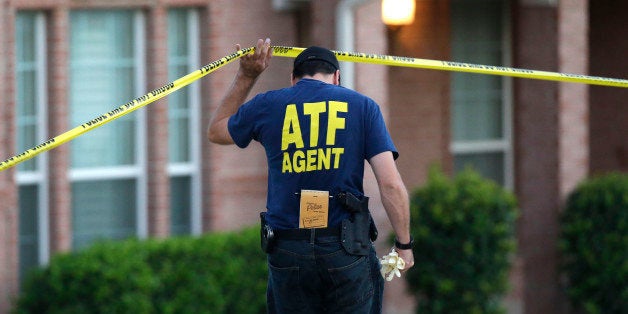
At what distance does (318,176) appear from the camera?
578 centimetres

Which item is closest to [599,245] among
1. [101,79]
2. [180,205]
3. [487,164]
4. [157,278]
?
[487,164]

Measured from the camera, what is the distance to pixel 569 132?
11109 millimetres

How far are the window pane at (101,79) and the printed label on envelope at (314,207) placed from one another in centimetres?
470

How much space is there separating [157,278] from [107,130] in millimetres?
1360

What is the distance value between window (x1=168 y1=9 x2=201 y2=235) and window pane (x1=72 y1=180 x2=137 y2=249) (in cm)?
37

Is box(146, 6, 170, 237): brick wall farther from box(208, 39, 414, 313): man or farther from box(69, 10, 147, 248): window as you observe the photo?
box(208, 39, 414, 313): man

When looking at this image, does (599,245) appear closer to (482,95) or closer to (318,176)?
(482,95)

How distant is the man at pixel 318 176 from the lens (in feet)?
18.9

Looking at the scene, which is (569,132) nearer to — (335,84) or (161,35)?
(161,35)

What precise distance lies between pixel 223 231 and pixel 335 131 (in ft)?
16.0

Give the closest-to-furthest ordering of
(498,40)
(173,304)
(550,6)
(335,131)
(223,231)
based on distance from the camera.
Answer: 1. (335,131)
2. (173,304)
3. (223,231)
4. (550,6)
5. (498,40)

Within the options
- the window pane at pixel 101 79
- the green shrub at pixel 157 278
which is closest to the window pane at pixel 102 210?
the window pane at pixel 101 79

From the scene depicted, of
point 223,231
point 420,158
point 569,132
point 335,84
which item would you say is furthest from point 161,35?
point 335,84

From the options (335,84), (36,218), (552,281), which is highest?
(335,84)
